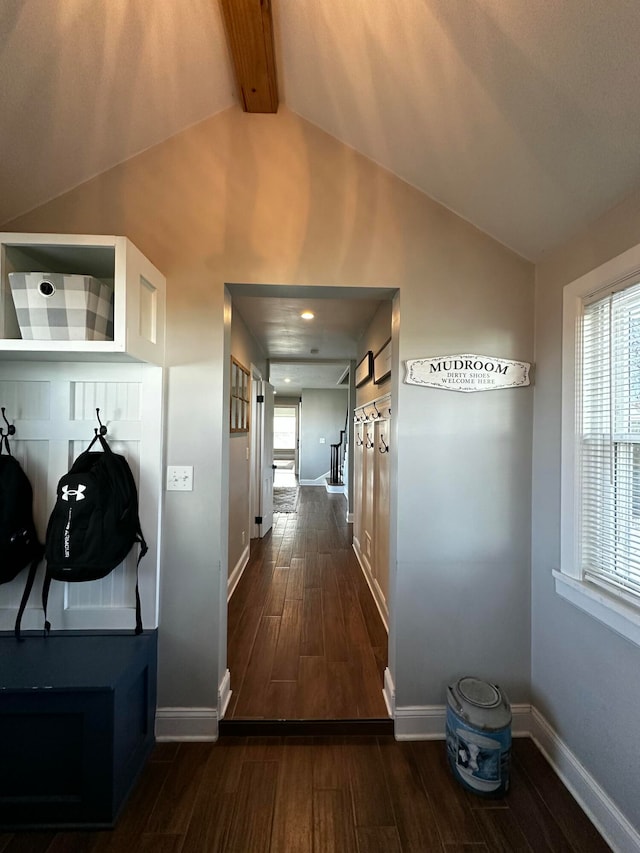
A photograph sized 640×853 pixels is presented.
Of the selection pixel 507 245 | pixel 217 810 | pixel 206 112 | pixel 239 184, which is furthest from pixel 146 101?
pixel 217 810

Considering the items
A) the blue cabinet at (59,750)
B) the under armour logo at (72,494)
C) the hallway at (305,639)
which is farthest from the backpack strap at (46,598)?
the hallway at (305,639)

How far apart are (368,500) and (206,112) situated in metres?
3.01

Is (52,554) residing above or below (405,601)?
above

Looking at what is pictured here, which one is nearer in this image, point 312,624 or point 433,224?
point 433,224

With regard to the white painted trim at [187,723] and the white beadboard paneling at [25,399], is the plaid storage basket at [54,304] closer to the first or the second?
the white beadboard paneling at [25,399]

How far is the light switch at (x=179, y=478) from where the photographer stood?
1.66 metres

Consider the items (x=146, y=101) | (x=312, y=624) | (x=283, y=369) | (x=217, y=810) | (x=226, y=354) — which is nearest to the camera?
(x=217, y=810)

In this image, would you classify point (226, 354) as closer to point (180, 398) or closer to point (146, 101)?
point (180, 398)

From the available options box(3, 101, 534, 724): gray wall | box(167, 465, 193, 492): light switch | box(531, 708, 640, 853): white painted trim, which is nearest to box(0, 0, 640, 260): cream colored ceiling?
box(3, 101, 534, 724): gray wall

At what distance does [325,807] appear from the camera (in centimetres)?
136

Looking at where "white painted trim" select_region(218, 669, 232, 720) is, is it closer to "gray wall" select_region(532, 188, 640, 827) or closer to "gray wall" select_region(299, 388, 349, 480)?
A: "gray wall" select_region(532, 188, 640, 827)

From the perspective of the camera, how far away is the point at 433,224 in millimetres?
1714

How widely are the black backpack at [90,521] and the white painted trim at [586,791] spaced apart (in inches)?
81.0

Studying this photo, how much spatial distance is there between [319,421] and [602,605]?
8097 mm
